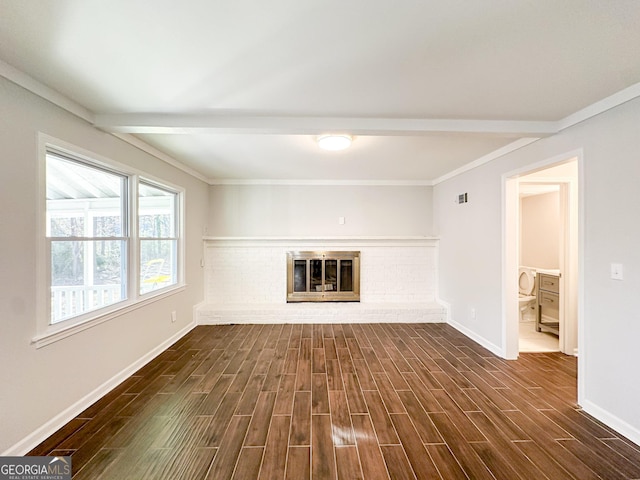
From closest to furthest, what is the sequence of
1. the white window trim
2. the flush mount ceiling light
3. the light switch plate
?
the white window trim → the light switch plate → the flush mount ceiling light

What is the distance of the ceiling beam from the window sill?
1.61 m

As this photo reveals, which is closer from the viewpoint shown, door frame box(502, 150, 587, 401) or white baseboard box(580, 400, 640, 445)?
white baseboard box(580, 400, 640, 445)

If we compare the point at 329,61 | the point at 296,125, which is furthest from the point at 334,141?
the point at 329,61

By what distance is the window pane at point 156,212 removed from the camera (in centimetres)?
301

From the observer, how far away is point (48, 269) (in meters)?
1.86

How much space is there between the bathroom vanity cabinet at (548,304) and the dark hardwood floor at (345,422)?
2.65ft

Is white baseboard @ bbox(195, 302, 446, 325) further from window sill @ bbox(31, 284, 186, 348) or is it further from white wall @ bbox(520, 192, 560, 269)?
white wall @ bbox(520, 192, 560, 269)

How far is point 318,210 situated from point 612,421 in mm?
4033

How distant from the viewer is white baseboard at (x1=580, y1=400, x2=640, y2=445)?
70.9 inches

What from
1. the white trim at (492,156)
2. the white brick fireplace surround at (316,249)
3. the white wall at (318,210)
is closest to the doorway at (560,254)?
the white trim at (492,156)

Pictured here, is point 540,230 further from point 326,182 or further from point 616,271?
point 326,182

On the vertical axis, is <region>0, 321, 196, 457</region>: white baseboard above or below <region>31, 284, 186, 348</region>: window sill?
below

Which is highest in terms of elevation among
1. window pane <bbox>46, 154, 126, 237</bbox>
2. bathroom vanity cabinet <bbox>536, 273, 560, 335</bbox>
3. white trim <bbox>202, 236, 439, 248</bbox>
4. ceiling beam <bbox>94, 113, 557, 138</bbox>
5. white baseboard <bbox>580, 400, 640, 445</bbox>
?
ceiling beam <bbox>94, 113, 557, 138</bbox>

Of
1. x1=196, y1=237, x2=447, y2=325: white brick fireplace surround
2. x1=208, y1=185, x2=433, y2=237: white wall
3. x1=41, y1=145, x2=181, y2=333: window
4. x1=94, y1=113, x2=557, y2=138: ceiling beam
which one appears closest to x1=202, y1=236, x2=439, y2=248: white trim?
x1=196, y1=237, x2=447, y2=325: white brick fireplace surround
